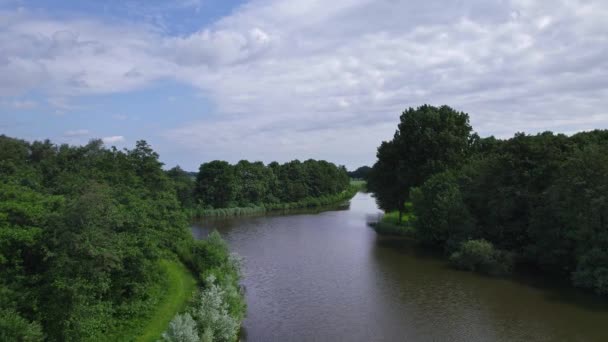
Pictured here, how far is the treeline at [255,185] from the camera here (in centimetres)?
8456

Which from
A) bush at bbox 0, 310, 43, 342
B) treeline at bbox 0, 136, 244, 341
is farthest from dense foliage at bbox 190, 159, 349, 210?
bush at bbox 0, 310, 43, 342

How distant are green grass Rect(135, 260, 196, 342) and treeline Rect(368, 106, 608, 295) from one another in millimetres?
21092

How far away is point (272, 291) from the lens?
30.1 meters

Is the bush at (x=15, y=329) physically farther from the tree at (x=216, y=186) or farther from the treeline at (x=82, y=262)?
the tree at (x=216, y=186)

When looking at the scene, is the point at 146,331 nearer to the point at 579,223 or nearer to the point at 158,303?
the point at 158,303

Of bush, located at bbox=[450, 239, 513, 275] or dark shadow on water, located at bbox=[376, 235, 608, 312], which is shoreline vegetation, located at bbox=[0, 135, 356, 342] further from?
dark shadow on water, located at bbox=[376, 235, 608, 312]

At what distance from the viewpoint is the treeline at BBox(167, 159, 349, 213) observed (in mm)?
84562

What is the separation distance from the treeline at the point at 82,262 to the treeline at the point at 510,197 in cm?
2183

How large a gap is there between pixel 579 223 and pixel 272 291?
2034 cm

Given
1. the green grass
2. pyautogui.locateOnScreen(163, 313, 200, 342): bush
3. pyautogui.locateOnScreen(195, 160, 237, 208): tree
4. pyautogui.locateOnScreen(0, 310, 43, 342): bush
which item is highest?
pyautogui.locateOnScreen(195, 160, 237, 208): tree

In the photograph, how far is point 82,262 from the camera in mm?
16516

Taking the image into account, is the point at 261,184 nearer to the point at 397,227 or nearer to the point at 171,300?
the point at 397,227

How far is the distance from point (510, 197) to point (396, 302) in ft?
52.0

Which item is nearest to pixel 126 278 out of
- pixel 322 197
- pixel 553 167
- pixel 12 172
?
pixel 12 172
